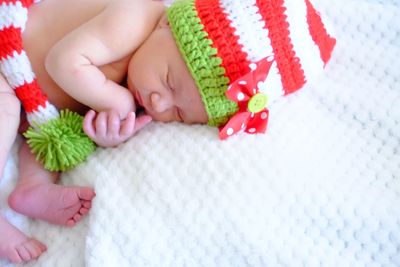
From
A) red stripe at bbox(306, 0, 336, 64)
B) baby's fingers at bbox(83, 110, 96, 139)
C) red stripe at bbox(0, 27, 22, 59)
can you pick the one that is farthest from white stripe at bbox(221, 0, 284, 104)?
red stripe at bbox(0, 27, 22, 59)

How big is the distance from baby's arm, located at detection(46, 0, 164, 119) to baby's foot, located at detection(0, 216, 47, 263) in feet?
1.04

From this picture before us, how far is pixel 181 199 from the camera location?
0.98m

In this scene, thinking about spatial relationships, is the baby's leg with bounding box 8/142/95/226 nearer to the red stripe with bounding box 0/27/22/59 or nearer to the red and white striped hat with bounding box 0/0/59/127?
the red and white striped hat with bounding box 0/0/59/127

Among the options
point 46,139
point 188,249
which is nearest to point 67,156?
point 46,139

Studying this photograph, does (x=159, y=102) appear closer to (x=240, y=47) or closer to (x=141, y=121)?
(x=141, y=121)

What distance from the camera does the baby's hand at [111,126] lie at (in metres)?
1.07

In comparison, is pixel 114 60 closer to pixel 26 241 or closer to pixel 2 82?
pixel 2 82

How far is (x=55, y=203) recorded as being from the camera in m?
1.03

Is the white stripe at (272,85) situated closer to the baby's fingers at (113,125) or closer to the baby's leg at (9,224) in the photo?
the baby's fingers at (113,125)

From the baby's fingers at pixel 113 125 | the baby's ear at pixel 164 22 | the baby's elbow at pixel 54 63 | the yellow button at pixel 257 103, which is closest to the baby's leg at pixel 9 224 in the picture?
the baby's elbow at pixel 54 63

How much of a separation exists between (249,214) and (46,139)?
Answer: 0.47 meters

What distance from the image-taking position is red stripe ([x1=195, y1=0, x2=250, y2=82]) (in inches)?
40.1

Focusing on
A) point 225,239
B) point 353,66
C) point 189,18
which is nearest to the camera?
point 225,239

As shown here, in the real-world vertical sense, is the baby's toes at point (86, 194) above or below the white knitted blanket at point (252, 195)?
above
